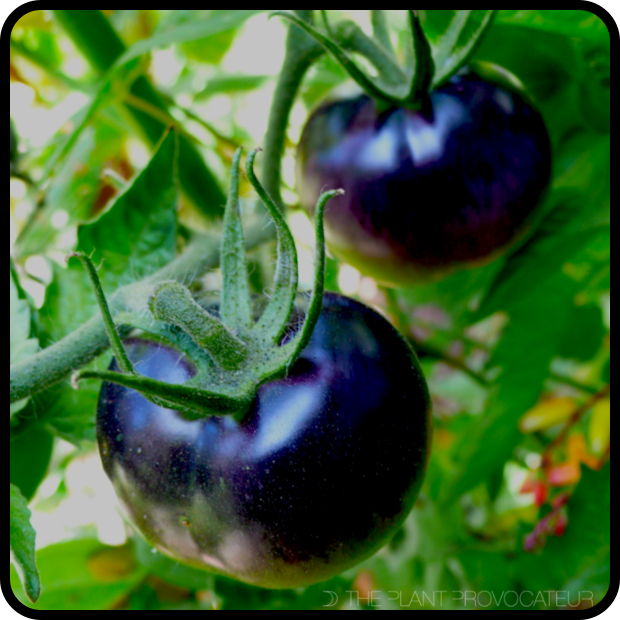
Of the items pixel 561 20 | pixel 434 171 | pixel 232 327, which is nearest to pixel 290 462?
pixel 232 327

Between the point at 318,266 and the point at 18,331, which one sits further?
the point at 18,331

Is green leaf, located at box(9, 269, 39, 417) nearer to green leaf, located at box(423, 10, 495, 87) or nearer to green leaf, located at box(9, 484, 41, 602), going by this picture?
green leaf, located at box(9, 484, 41, 602)

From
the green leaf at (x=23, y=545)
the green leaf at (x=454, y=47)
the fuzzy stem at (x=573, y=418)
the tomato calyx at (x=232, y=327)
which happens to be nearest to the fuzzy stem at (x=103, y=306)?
the tomato calyx at (x=232, y=327)

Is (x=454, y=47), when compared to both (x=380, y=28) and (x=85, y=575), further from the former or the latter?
(x=85, y=575)

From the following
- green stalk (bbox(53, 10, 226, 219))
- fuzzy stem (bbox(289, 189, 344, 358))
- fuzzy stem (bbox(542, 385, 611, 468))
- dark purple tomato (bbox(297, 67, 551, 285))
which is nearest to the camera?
fuzzy stem (bbox(289, 189, 344, 358))

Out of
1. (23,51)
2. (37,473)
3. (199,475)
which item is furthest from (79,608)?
(23,51)

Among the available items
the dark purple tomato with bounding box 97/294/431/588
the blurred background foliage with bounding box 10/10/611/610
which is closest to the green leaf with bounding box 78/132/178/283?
the blurred background foliage with bounding box 10/10/611/610
